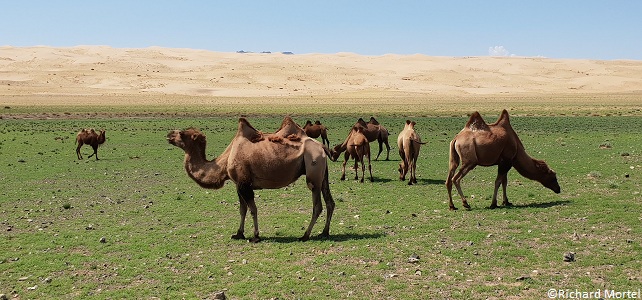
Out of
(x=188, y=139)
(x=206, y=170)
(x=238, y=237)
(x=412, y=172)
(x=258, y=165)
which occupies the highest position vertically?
(x=188, y=139)

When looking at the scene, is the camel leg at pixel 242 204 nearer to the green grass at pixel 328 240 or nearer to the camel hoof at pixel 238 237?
the camel hoof at pixel 238 237

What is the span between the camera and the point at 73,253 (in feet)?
37.2

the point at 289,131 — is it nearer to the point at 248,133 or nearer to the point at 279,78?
the point at 248,133

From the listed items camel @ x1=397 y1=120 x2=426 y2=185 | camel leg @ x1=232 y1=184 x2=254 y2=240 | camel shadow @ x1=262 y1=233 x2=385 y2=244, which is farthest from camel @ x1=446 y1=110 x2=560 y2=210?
camel leg @ x1=232 y1=184 x2=254 y2=240

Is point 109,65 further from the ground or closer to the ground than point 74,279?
further from the ground

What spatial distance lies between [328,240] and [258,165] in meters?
1.96

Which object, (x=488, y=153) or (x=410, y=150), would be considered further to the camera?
(x=410, y=150)

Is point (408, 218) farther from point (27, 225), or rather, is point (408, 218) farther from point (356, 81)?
point (356, 81)

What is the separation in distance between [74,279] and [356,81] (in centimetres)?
12750

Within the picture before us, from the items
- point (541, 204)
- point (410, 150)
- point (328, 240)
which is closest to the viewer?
point (328, 240)

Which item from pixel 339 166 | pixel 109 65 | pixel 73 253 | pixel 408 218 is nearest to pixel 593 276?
pixel 408 218

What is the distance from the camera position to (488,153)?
1423 cm

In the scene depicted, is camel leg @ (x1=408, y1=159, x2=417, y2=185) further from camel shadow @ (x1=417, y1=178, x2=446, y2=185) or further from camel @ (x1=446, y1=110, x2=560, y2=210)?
camel @ (x1=446, y1=110, x2=560, y2=210)

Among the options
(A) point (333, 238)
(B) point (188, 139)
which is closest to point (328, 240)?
(A) point (333, 238)
